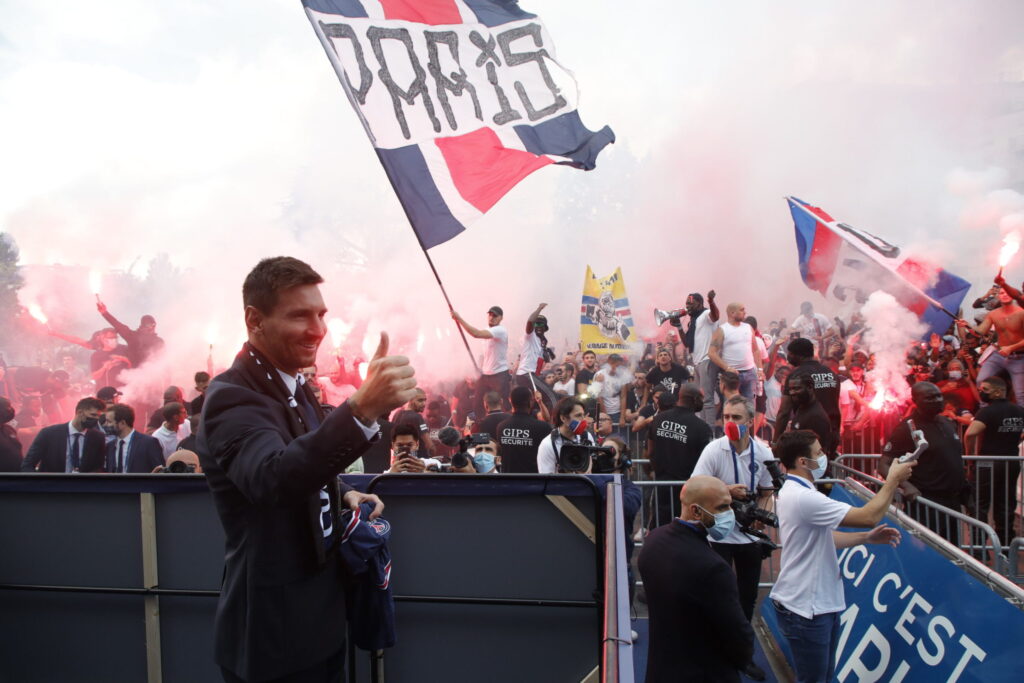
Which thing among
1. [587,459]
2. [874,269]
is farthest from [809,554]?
[874,269]

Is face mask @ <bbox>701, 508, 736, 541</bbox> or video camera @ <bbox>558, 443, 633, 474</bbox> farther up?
video camera @ <bbox>558, 443, 633, 474</bbox>

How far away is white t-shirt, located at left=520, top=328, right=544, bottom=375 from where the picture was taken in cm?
1039

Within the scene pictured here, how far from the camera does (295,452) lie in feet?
5.32

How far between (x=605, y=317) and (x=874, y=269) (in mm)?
4803

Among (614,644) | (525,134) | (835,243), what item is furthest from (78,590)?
(835,243)

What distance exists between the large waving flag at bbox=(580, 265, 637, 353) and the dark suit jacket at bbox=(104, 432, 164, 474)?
8.50m

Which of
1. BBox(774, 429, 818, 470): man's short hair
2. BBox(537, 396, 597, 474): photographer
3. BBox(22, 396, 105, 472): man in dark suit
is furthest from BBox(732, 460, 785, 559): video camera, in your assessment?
BBox(22, 396, 105, 472): man in dark suit

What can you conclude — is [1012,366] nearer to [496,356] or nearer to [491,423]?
[496,356]

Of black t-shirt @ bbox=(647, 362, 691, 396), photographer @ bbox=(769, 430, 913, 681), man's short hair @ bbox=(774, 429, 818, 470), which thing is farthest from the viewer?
black t-shirt @ bbox=(647, 362, 691, 396)

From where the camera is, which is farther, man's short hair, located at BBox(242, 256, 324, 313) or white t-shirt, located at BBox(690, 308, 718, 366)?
white t-shirt, located at BBox(690, 308, 718, 366)

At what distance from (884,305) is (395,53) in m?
9.55

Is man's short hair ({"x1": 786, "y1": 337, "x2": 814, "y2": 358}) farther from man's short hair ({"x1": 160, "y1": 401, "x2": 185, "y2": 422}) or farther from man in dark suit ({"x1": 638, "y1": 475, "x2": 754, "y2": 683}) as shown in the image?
man's short hair ({"x1": 160, "y1": 401, "x2": 185, "y2": 422})

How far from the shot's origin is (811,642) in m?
4.07

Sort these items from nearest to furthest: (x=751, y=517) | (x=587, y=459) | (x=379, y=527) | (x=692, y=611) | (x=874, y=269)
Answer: (x=379, y=527)
(x=692, y=611)
(x=751, y=517)
(x=587, y=459)
(x=874, y=269)
